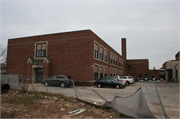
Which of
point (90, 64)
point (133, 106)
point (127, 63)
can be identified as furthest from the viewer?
point (127, 63)

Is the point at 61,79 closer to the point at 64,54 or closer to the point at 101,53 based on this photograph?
the point at 64,54

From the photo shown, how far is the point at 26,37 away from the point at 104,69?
52.8 feet

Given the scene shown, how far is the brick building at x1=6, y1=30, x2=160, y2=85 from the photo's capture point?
2227 centimetres

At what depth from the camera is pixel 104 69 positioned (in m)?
29.3

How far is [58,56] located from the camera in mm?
23938

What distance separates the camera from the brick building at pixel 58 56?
22266 mm

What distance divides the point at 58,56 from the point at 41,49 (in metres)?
3.88

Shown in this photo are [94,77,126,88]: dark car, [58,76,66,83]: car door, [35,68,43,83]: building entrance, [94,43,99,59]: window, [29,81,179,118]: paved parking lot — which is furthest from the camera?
[94,43,99,59]: window

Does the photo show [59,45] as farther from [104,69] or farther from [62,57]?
[104,69]

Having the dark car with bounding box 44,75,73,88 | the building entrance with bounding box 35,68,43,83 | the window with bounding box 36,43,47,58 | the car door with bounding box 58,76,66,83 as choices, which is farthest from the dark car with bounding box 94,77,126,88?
the window with bounding box 36,43,47,58

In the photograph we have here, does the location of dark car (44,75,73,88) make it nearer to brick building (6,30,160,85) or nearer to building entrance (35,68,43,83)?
brick building (6,30,160,85)

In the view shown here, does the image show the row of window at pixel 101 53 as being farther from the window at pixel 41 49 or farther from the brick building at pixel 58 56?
the window at pixel 41 49

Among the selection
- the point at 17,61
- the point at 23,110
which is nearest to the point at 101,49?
the point at 17,61

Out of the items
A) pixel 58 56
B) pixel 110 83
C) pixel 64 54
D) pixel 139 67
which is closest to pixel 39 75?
pixel 58 56
